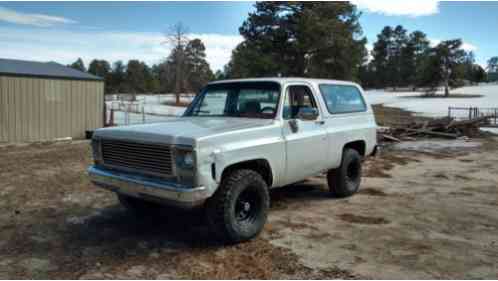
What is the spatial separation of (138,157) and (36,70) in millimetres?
12287

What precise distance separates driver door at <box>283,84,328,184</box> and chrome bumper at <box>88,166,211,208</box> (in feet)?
4.97

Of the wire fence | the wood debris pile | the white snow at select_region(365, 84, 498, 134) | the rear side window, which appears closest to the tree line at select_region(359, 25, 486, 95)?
the white snow at select_region(365, 84, 498, 134)

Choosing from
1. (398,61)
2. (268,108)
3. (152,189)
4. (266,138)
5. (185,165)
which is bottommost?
(152,189)

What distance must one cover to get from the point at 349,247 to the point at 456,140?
488 inches

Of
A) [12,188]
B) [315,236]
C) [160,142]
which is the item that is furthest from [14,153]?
[315,236]

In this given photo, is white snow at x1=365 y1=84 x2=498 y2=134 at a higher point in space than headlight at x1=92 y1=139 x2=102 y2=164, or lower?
higher

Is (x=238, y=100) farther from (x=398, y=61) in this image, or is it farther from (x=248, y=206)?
(x=398, y=61)

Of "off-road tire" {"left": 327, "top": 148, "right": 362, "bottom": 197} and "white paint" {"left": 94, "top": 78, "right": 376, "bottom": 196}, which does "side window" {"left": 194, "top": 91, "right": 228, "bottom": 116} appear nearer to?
"white paint" {"left": 94, "top": 78, "right": 376, "bottom": 196}

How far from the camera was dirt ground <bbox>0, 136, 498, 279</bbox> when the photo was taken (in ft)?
12.1

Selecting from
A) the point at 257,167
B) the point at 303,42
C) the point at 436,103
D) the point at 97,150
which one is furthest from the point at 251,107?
the point at 436,103

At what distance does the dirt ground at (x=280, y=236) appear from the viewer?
145 inches

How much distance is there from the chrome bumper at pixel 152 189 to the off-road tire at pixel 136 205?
2.72ft

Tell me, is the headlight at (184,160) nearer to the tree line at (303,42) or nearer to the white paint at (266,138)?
the white paint at (266,138)

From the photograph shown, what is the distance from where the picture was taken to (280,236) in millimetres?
4570
